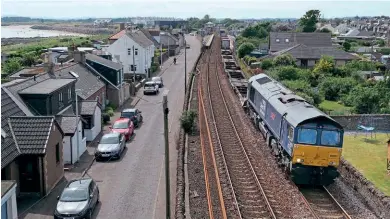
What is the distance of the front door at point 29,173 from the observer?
1961 cm

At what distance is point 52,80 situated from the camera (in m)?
28.4

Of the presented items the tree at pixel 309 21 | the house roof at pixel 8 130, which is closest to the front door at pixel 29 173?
the house roof at pixel 8 130

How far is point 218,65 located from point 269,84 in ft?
139

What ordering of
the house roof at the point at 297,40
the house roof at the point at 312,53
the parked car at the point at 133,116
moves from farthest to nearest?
the house roof at the point at 297,40 → the house roof at the point at 312,53 → the parked car at the point at 133,116

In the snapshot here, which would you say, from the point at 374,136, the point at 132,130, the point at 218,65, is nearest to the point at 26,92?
the point at 132,130

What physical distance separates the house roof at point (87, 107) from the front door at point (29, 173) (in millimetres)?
9211

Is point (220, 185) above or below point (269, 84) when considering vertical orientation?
below

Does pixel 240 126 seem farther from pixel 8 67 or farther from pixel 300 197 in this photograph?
pixel 8 67

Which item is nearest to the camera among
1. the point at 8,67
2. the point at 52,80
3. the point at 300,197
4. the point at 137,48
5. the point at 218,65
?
the point at 300,197

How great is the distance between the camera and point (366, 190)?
20750 mm

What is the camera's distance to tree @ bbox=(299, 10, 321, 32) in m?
127

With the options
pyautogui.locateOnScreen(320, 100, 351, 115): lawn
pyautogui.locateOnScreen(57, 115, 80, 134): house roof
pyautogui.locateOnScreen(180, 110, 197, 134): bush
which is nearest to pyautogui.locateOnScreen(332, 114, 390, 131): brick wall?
pyautogui.locateOnScreen(320, 100, 351, 115): lawn

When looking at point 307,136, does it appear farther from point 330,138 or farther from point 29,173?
point 29,173

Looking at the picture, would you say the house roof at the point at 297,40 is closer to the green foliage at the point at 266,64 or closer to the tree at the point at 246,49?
the tree at the point at 246,49
